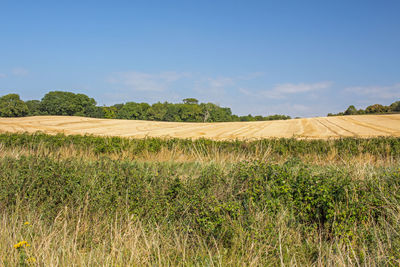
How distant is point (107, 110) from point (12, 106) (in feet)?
72.2

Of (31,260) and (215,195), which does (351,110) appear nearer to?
(215,195)

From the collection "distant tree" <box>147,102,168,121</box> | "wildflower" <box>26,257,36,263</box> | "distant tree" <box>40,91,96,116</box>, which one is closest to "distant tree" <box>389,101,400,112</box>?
"distant tree" <box>147,102,168,121</box>

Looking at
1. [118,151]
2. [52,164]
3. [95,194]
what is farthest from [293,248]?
[118,151]

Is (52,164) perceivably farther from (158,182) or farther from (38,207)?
(158,182)

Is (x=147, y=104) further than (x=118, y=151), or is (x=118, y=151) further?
(x=147, y=104)

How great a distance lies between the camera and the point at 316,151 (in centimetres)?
1264

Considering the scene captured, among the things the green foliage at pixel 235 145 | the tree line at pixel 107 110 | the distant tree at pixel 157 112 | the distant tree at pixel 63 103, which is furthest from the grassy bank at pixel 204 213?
the distant tree at pixel 157 112

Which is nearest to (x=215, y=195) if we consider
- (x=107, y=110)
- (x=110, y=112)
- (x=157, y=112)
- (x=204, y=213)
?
(x=204, y=213)

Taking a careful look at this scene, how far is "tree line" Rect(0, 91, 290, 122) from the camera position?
61656mm

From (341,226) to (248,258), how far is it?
1807 mm

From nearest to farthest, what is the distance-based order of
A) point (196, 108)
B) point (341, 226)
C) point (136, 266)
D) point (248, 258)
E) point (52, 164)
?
point (136, 266)
point (248, 258)
point (341, 226)
point (52, 164)
point (196, 108)

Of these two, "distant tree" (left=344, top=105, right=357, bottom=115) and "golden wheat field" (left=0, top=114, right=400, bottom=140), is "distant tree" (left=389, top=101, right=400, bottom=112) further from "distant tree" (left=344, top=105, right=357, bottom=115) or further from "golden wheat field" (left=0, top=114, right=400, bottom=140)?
"golden wheat field" (left=0, top=114, right=400, bottom=140)

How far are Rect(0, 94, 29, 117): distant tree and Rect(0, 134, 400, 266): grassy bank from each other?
6919 centimetres

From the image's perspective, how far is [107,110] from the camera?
79062 millimetres
